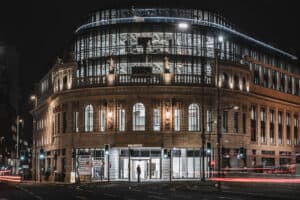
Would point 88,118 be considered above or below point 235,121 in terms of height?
above

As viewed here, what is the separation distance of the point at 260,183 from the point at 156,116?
4362 cm

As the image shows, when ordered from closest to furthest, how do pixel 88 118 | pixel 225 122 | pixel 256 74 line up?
pixel 88 118 < pixel 225 122 < pixel 256 74

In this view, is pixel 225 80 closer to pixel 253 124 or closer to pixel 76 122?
pixel 253 124

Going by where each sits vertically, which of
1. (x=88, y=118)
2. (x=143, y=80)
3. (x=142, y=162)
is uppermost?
(x=143, y=80)

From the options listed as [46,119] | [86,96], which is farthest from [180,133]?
[46,119]

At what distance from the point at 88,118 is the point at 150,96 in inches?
365

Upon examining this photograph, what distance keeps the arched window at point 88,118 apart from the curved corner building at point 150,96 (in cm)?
13

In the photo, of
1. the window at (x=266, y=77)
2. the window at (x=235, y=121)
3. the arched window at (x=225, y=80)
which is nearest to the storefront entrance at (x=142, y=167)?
the window at (x=235, y=121)

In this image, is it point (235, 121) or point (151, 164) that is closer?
point (151, 164)

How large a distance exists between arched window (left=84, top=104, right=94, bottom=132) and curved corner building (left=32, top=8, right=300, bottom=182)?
0.13 metres

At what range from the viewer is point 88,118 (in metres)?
91.6

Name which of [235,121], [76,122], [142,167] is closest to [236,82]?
[235,121]

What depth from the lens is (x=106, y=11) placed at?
95750mm

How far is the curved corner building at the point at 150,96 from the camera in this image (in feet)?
291
